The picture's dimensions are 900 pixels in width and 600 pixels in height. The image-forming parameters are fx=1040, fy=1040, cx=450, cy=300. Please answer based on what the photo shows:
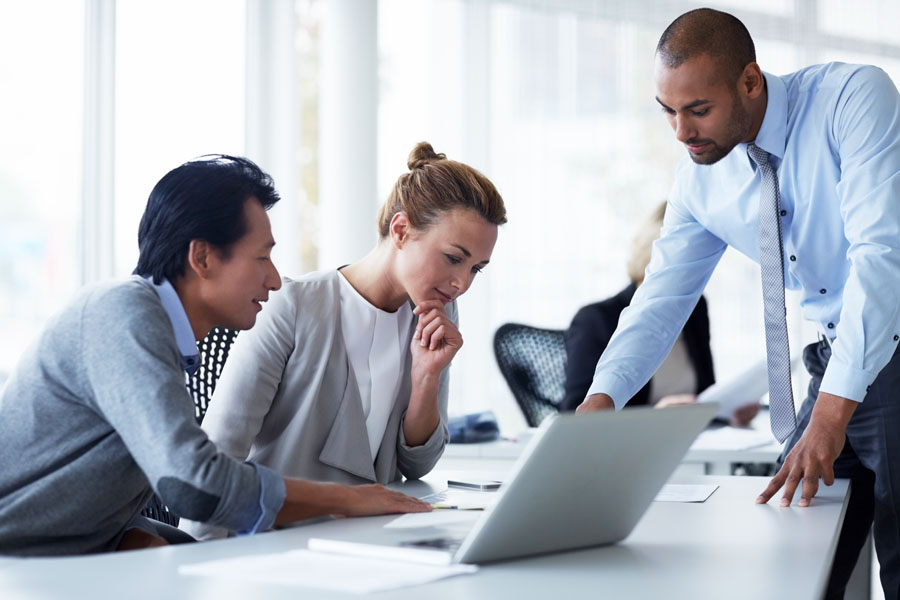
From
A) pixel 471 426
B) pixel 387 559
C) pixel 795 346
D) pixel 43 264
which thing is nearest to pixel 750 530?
pixel 387 559

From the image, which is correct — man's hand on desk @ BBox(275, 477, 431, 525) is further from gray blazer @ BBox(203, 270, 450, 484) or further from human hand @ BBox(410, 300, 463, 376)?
human hand @ BBox(410, 300, 463, 376)

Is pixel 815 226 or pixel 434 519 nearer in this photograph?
pixel 434 519

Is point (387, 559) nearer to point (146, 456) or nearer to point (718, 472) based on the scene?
point (146, 456)

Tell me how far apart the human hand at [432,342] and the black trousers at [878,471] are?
67cm

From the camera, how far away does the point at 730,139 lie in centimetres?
195

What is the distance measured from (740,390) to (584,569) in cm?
239

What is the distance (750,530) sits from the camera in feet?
4.64

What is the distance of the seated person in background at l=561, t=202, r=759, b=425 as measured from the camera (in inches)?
135

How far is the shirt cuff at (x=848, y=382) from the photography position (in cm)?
165

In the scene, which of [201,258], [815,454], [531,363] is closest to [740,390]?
[531,363]

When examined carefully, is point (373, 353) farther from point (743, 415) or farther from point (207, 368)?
point (743, 415)

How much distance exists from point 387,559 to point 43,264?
300cm

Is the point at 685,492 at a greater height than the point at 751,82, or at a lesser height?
lesser

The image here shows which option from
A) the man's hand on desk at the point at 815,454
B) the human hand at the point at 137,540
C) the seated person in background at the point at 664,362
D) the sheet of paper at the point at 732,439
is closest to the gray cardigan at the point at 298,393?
the human hand at the point at 137,540
